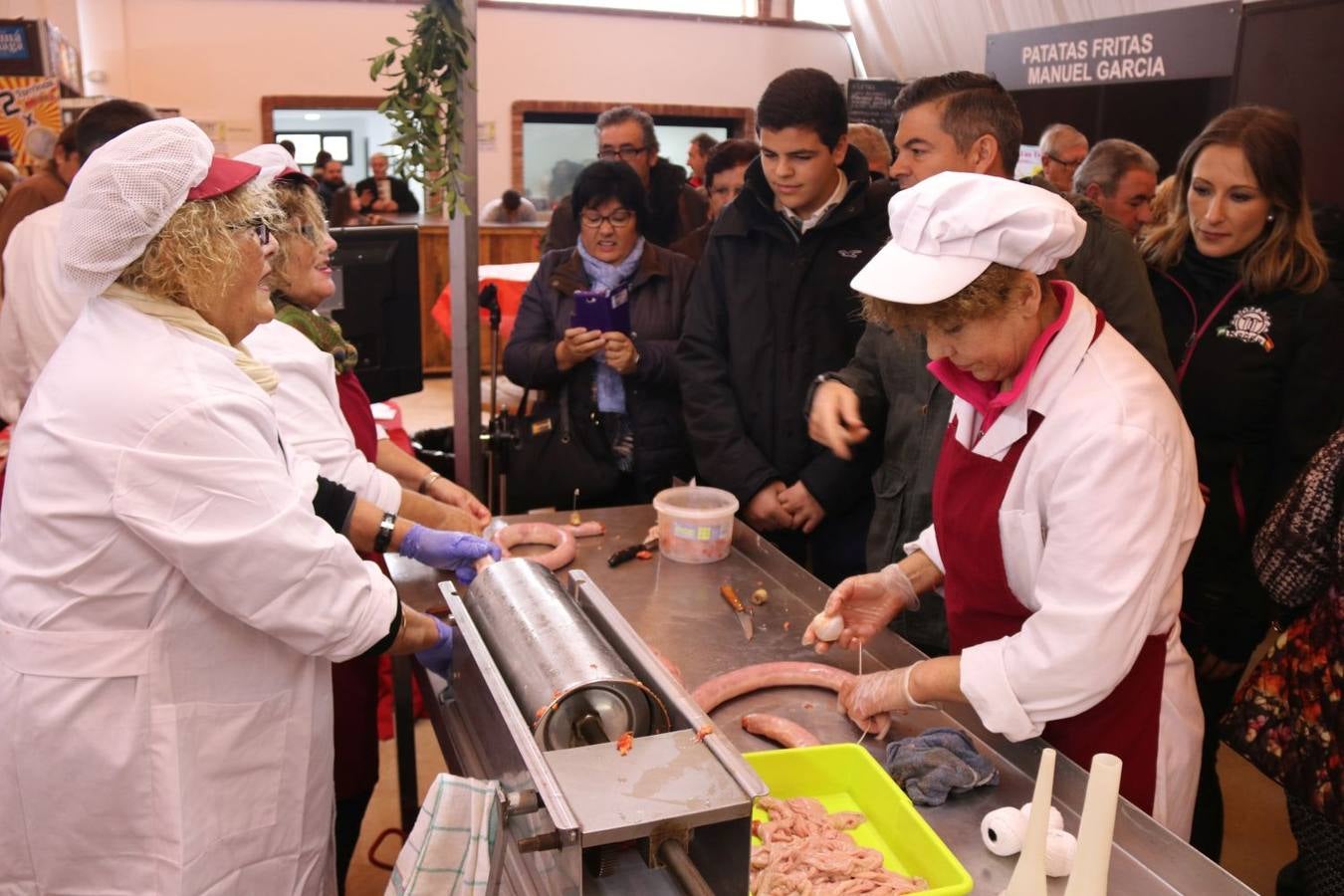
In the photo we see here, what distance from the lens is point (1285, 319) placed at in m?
2.69

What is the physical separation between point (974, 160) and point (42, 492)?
1.91 metres

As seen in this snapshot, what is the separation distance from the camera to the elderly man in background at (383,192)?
1016 cm

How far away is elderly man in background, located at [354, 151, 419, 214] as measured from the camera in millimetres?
10156

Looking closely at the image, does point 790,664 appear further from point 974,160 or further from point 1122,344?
point 974,160

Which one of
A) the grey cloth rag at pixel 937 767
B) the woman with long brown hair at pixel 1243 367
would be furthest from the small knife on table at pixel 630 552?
the woman with long brown hair at pixel 1243 367

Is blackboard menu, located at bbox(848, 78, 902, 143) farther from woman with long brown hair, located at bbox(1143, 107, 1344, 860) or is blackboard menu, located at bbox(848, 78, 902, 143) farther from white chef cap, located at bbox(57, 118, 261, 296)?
white chef cap, located at bbox(57, 118, 261, 296)

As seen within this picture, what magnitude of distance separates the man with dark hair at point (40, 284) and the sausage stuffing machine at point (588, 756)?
2488 millimetres

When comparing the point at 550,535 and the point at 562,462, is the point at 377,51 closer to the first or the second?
the point at 562,462

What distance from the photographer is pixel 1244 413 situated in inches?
108

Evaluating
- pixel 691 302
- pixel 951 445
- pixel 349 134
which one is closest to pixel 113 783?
pixel 951 445

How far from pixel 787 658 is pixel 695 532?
51 cm

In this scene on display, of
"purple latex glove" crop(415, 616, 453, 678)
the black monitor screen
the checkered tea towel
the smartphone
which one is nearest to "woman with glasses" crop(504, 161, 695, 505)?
the smartphone

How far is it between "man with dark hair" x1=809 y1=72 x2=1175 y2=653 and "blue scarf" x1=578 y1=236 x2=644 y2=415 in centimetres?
95

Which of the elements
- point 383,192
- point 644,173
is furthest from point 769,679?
point 383,192
